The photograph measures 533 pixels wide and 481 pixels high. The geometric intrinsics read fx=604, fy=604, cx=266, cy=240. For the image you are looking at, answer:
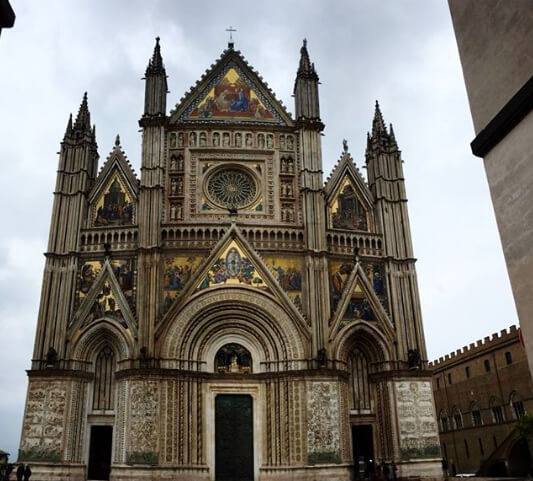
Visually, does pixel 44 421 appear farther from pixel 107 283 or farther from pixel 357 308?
pixel 357 308

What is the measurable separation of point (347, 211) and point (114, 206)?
1103 centimetres

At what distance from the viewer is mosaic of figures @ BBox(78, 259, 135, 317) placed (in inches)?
1023

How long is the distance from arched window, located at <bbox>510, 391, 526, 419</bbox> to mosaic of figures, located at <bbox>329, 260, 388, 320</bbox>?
12169mm

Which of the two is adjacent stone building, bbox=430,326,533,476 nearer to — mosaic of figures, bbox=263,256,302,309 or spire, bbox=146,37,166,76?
mosaic of figures, bbox=263,256,302,309

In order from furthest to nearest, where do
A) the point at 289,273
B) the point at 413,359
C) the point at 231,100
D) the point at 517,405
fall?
the point at 517,405
the point at 231,100
the point at 289,273
the point at 413,359

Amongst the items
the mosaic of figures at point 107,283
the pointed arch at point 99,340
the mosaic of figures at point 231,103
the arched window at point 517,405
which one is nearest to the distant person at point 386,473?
the pointed arch at point 99,340

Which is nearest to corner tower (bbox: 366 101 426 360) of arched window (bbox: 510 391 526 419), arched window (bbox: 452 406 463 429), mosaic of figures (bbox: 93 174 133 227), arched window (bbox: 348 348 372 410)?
arched window (bbox: 348 348 372 410)

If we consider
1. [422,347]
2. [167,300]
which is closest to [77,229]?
[167,300]

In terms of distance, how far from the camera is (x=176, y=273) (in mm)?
26688

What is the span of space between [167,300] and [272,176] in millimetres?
7884

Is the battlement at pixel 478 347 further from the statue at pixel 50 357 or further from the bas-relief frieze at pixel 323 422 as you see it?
the statue at pixel 50 357

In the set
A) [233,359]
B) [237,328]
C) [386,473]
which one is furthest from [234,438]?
[386,473]

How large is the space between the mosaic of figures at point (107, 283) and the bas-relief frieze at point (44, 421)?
3555mm

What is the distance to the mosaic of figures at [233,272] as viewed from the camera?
26.4 meters
